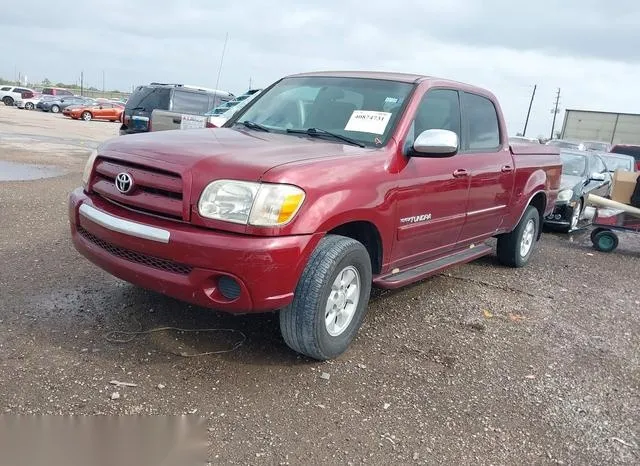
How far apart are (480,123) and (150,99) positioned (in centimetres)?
962

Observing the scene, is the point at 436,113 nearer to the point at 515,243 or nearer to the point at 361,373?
the point at 361,373

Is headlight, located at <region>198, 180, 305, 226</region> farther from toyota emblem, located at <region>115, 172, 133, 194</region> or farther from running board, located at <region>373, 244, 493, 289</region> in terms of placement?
running board, located at <region>373, 244, 493, 289</region>

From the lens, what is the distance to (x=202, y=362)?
3.37 meters

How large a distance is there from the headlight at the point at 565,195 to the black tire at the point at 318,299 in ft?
21.3

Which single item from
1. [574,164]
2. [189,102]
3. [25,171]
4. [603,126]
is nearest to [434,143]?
[574,164]

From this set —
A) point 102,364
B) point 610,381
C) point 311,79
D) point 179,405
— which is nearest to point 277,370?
point 179,405

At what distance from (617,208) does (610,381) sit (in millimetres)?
4837

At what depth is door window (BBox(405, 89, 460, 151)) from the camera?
4129 mm

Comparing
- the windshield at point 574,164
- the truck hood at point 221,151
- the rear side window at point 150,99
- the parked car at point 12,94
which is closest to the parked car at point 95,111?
the parked car at point 12,94

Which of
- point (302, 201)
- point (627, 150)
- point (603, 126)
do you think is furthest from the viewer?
point (603, 126)

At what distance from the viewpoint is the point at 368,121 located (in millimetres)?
4035

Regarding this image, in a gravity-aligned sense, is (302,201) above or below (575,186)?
above

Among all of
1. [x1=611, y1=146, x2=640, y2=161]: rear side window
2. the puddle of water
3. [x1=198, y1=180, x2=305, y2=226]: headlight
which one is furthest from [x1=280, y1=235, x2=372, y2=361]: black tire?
[x1=611, y1=146, x2=640, y2=161]: rear side window

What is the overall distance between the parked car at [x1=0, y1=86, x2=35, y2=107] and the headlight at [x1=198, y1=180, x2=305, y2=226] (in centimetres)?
4651
